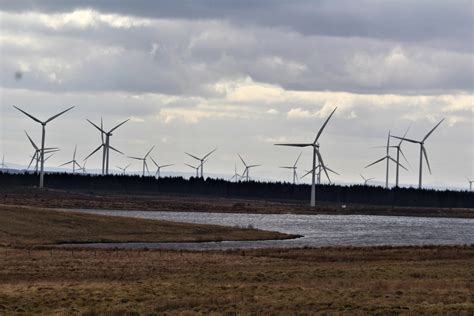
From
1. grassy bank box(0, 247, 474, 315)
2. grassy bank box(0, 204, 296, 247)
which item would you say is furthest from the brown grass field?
grassy bank box(0, 204, 296, 247)

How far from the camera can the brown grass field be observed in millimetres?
34219

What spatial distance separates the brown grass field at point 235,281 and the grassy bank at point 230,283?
4cm

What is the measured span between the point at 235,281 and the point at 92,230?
43437 mm

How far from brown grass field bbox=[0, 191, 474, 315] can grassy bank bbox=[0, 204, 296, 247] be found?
4.14 meters

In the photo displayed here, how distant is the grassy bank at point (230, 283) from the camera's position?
112 ft

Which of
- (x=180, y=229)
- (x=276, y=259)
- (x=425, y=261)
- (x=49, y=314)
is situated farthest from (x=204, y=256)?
(x=180, y=229)

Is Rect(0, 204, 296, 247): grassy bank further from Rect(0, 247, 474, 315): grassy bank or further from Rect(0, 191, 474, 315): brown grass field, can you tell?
Rect(0, 247, 474, 315): grassy bank

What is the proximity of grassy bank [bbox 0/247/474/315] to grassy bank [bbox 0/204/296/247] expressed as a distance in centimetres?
1589

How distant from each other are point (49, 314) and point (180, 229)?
58.7 metres

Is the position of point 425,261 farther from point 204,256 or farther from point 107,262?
point 107,262

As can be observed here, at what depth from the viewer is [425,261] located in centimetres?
5719

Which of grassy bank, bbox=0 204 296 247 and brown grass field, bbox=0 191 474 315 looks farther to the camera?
grassy bank, bbox=0 204 296 247

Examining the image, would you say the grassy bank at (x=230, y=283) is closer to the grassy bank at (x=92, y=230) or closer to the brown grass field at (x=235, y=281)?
the brown grass field at (x=235, y=281)

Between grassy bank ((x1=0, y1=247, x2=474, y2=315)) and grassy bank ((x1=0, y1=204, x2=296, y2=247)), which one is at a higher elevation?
grassy bank ((x1=0, y1=204, x2=296, y2=247))
